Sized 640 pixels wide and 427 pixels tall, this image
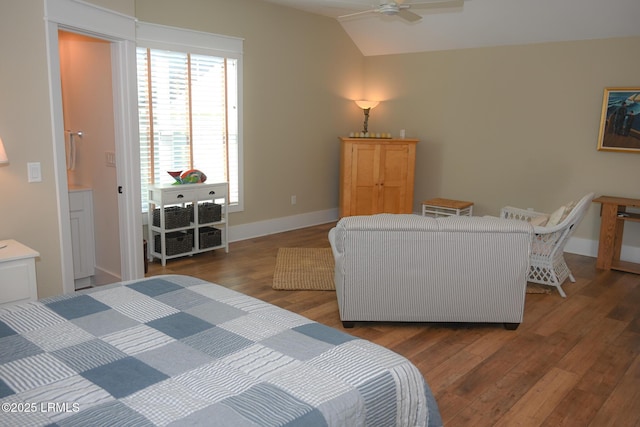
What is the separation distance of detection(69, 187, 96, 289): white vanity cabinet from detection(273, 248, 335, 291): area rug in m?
1.65

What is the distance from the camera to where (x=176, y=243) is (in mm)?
5215

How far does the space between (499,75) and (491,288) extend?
11.8 feet

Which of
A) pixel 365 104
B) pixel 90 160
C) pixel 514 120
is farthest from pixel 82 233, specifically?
pixel 514 120

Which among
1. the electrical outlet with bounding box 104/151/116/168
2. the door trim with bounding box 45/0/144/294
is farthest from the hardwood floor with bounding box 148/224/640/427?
the electrical outlet with bounding box 104/151/116/168

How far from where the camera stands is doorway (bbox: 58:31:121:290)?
4.14 m

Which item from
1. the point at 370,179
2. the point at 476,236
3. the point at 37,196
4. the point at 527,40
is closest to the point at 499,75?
the point at 527,40

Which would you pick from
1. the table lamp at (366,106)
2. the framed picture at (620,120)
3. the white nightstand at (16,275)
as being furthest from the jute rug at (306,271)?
the table lamp at (366,106)

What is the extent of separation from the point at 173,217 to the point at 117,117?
1.41m

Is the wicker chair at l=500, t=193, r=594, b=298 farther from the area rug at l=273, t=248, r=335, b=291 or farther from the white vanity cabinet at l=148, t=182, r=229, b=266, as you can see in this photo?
the white vanity cabinet at l=148, t=182, r=229, b=266

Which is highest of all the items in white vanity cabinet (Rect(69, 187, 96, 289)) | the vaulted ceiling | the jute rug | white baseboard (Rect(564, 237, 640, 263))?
the vaulted ceiling

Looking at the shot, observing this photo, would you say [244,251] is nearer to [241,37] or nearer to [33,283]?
[241,37]

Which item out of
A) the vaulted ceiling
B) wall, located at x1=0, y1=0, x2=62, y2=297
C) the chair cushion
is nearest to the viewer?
wall, located at x1=0, y1=0, x2=62, y2=297

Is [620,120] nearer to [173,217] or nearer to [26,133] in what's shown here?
[173,217]

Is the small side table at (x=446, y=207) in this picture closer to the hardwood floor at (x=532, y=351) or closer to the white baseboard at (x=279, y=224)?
the white baseboard at (x=279, y=224)
